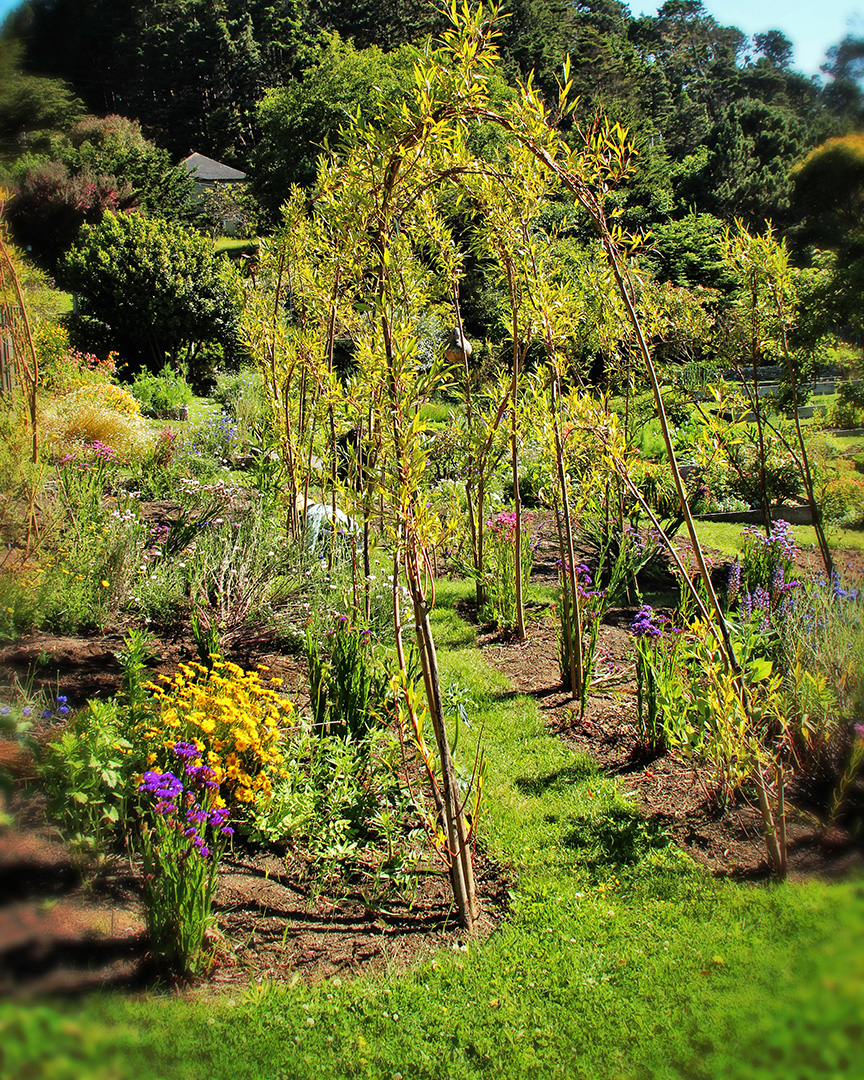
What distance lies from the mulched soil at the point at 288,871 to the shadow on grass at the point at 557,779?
0.12m

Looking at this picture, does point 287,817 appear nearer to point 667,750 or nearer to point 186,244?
point 667,750

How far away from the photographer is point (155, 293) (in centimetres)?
1662

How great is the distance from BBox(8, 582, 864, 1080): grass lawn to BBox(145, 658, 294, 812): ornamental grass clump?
915mm

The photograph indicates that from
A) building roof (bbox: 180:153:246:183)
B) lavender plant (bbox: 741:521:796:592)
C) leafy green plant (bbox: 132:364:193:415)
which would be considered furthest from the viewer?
building roof (bbox: 180:153:246:183)

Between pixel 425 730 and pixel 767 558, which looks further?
pixel 767 558

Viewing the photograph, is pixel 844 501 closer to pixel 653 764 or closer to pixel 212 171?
pixel 653 764

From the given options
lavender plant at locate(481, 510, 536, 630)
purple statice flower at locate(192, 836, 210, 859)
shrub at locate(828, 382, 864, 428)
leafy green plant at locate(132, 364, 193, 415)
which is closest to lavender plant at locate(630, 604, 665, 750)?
lavender plant at locate(481, 510, 536, 630)

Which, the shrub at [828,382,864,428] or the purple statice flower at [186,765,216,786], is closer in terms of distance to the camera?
the purple statice flower at [186,765,216,786]

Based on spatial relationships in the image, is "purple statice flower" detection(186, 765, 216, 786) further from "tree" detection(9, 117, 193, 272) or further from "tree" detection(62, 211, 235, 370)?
"tree" detection(62, 211, 235, 370)

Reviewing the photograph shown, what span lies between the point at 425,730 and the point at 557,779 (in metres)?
0.71

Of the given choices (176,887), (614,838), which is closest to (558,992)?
(614,838)

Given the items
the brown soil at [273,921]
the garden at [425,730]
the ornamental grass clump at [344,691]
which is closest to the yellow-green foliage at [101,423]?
the garden at [425,730]

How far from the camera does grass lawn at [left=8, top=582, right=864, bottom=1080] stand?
21.4 inches

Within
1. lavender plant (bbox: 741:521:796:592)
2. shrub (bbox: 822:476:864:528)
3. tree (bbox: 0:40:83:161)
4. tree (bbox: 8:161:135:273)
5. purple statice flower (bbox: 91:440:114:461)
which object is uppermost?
tree (bbox: 0:40:83:161)
